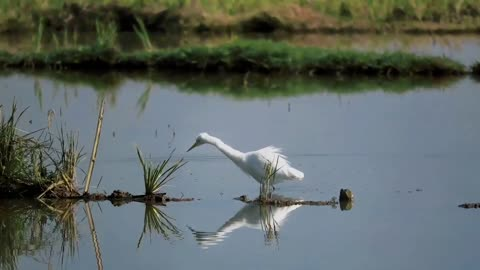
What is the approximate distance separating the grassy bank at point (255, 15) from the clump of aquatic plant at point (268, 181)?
13.1 m

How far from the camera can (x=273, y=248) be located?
874 cm

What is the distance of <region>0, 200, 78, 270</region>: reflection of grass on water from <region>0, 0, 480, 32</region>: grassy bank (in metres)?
13.7

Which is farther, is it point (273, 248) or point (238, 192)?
point (238, 192)

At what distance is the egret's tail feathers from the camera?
1044 centimetres

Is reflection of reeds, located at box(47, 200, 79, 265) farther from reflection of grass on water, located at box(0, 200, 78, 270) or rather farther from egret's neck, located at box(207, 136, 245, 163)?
egret's neck, located at box(207, 136, 245, 163)

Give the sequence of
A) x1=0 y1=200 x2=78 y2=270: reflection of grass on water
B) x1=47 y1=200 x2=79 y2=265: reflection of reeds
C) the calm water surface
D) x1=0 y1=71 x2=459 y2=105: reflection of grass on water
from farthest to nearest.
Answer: x1=0 y1=71 x2=459 y2=105: reflection of grass on water, x1=47 y1=200 x2=79 y2=265: reflection of reeds, x1=0 y1=200 x2=78 y2=270: reflection of grass on water, the calm water surface

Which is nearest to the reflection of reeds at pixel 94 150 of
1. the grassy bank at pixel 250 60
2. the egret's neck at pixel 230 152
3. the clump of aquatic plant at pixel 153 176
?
the clump of aquatic plant at pixel 153 176

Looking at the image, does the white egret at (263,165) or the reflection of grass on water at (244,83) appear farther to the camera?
the reflection of grass on water at (244,83)

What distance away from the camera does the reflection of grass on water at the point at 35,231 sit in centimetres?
882

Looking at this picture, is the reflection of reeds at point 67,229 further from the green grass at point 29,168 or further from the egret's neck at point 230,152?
the egret's neck at point 230,152

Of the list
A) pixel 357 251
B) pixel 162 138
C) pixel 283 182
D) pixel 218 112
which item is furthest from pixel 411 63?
pixel 357 251

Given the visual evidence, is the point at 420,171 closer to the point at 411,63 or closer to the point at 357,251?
the point at 357,251

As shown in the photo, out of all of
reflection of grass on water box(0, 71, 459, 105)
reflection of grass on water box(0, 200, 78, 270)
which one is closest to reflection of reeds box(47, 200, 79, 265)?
reflection of grass on water box(0, 200, 78, 270)

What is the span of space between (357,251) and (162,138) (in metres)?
4.93
